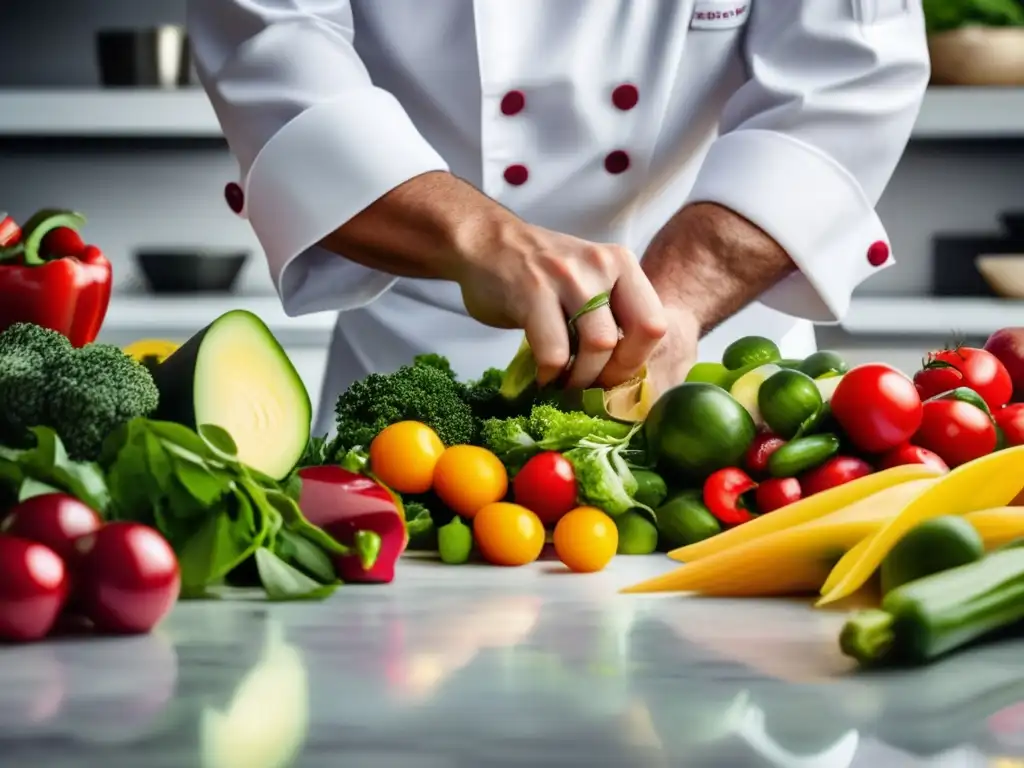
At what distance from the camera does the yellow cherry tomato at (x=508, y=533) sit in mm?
856

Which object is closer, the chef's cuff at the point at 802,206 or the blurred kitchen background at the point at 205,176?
the chef's cuff at the point at 802,206

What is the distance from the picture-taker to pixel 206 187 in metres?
3.21

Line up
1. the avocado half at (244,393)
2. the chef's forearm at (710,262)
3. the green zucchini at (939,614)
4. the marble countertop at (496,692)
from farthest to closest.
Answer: the chef's forearm at (710,262)
the avocado half at (244,393)
the green zucchini at (939,614)
the marble countertop at (496,692)

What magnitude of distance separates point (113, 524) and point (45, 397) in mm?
163

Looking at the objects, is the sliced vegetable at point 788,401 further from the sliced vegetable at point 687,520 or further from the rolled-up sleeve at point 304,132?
the rolled-up sleeve at point 304,132

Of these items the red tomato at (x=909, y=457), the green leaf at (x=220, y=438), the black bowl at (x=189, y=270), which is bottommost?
the black bowl at (x=189, y=270)

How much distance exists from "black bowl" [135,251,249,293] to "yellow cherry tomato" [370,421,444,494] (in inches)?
75.6

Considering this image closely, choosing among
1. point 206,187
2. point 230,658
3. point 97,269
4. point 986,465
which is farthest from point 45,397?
point 206,187

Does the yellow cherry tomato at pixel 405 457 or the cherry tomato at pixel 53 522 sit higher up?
the cherry tomato at pixel 53 522

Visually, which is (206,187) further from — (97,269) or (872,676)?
(872,676)

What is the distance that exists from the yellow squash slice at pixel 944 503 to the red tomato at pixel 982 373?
0.18 m

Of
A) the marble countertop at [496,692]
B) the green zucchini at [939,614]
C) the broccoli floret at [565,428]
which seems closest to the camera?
the marble countertop at [496,692]

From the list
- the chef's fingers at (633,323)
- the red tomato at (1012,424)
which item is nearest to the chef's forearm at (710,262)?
the chef's fingers at (633,323)

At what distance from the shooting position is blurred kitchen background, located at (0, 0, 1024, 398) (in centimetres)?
280
